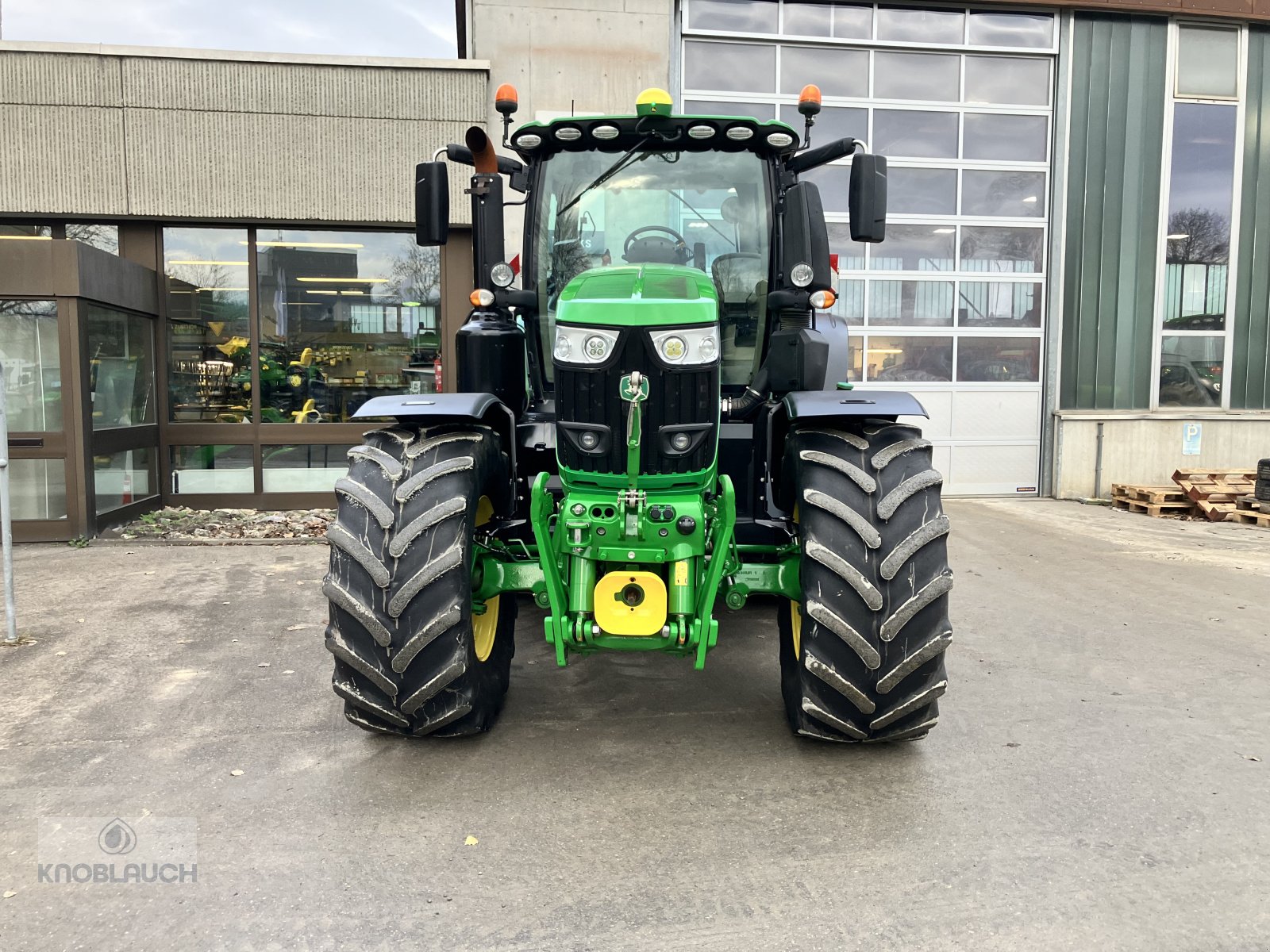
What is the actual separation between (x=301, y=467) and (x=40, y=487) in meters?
2.55

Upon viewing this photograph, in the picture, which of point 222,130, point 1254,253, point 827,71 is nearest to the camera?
point 222,130

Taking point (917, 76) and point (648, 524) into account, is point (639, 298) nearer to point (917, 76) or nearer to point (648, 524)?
point (648, 524)

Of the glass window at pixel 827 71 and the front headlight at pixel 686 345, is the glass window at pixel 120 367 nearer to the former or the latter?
the front headlight at pixel 686 345

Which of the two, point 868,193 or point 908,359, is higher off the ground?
point 868,193

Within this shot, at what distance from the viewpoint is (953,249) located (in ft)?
38.5

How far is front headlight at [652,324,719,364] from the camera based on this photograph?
11.1 ft

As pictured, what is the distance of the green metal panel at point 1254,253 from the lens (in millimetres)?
12000

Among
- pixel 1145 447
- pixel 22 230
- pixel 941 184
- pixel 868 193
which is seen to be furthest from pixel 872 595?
pixel 1145 447

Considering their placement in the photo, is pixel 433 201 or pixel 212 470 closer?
pixel 433 201

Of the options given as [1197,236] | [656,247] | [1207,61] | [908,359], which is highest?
[1207,61]

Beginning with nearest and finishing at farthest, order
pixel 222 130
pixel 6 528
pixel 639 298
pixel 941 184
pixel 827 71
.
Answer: pixel 639 298 → pixel 6 528 → pixel 222 130 → pixel 827 71 → pixel 941 184

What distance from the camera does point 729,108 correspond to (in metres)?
11.3

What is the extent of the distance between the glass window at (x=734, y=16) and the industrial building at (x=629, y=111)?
0.04 meters

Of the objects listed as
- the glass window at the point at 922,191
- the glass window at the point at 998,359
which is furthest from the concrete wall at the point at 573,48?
the glass window at the point at 998,359
